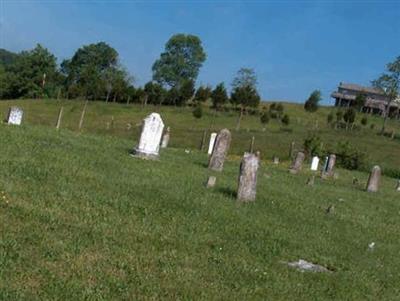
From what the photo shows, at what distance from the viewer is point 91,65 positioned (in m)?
140

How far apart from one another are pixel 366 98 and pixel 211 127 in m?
65.7

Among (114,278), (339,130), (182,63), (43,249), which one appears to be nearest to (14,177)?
(43,249)

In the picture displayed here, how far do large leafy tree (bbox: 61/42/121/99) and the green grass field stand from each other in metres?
115

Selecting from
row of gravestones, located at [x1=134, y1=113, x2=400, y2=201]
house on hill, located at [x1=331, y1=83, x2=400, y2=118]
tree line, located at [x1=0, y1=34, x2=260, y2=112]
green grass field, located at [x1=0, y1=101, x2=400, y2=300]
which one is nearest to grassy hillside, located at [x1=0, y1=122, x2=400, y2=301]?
green grass field, located at [x1=0, y1=101, x2=400, y2=300]

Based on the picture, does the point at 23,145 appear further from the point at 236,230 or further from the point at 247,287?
the point at 247,287

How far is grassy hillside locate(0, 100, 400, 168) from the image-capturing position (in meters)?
60.8

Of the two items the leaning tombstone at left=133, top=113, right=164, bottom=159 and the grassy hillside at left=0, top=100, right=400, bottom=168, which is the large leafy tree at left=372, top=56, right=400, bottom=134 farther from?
the leaning tombstone at left=133, top=113, right=164, bottom=159

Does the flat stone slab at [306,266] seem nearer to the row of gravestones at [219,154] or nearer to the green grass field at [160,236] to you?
the green grass field at [160,236]

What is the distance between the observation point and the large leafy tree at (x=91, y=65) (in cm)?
13462

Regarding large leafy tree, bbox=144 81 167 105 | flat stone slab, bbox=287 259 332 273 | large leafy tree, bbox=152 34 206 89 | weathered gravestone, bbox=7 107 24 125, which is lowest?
flat stone slab, bbox=287 259 332 273

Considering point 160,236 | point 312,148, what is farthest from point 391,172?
point 160,236

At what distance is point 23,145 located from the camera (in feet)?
59.4

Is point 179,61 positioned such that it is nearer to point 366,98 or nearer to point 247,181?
point 366,98

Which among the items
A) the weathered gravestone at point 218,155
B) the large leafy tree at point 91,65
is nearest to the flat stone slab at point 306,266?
the weathered gravestone at point 218,155
